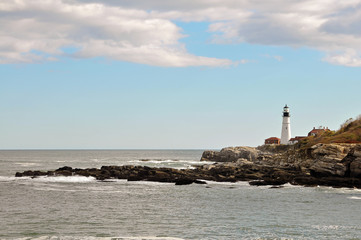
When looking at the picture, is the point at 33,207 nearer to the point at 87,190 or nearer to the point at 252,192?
the point at 87,190

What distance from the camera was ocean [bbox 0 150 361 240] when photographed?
76.8ft

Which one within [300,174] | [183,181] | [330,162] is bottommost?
[183,181]

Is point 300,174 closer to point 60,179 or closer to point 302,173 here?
point 302,173

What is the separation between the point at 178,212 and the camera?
3072cm

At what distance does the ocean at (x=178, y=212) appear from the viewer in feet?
76.8

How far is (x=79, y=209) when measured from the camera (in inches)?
1241

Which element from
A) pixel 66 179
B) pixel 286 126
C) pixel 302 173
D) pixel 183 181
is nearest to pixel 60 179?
pixel 66 179

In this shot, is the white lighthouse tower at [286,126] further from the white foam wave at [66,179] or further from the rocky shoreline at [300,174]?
the white foam wave at [66,179]

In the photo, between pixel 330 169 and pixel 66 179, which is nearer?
pixel 330 169

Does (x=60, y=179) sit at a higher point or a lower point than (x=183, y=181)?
lower

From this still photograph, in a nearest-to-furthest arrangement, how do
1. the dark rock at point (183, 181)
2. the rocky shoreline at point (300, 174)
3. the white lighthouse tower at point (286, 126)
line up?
the rocky shoreline at point (300, 174) → the dark rock at point (183, 181) → the white lighthouse tower at point (286, 126)

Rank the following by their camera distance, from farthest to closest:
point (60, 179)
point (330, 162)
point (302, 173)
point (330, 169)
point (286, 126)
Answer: point (286, 126)
point (60, 179)
point (302, 173)
point (330, 162)
point (330, 169)

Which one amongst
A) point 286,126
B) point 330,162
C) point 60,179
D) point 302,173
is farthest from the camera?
point 286,126

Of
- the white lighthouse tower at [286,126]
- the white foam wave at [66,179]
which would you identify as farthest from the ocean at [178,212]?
the white lighthouse tower at [286,126]
